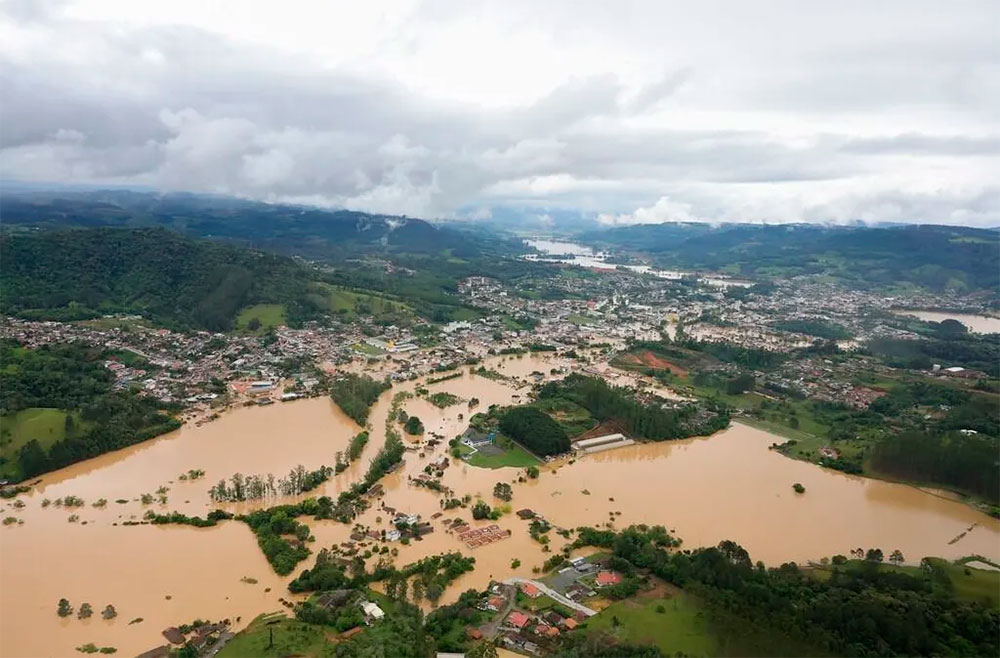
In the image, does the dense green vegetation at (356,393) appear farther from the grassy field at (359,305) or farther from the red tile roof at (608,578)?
the grassy field at (359,305)

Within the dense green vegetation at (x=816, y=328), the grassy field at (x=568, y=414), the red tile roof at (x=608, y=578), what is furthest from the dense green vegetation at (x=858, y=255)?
the red tile roof at (x=608, y=578)

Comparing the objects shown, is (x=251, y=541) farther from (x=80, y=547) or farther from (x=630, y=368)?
(x=630, y=368)

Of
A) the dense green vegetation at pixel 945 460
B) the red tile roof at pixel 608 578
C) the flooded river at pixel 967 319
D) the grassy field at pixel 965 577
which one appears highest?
the flooded river at pixel 967 319

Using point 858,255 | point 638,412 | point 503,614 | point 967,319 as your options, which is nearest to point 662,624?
point 503,614

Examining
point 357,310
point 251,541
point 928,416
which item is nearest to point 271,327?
point 357,310

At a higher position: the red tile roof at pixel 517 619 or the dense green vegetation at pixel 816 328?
the dense green vegetation at pixel 816 328

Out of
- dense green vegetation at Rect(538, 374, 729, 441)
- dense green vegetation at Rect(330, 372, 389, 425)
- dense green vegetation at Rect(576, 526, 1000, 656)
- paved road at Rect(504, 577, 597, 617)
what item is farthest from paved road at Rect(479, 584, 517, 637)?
dense green vegetation at Rect(330, 372, 389, 425)
